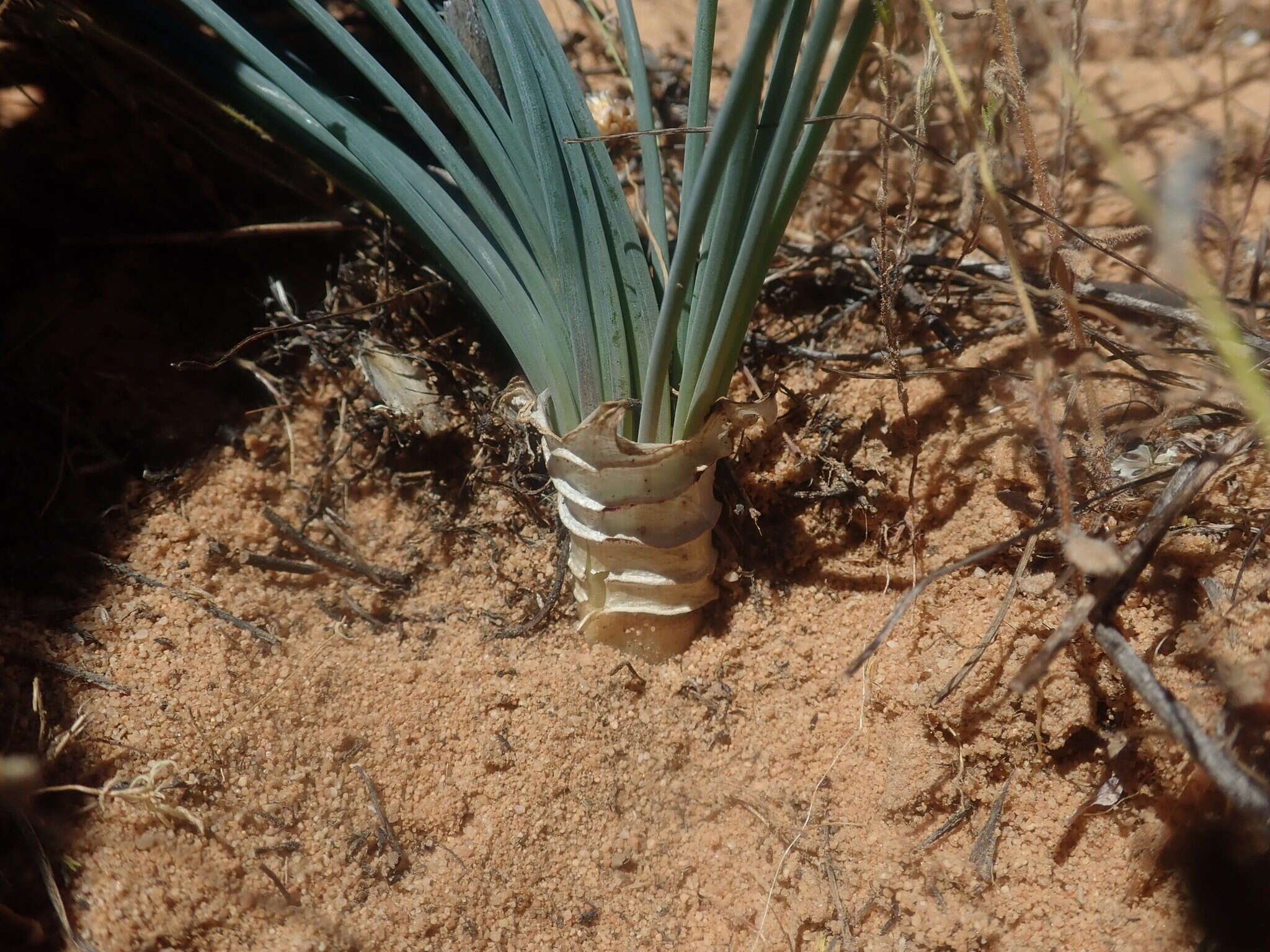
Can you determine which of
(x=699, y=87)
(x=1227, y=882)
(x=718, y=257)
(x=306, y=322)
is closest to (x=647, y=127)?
(x=699, y=87)

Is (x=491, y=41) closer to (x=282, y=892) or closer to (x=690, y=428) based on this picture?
(x=690, y=428)

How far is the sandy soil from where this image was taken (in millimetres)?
1009

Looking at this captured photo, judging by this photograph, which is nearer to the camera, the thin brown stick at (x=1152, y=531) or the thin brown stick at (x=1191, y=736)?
the thin brown stick at (x=1191, y=736)

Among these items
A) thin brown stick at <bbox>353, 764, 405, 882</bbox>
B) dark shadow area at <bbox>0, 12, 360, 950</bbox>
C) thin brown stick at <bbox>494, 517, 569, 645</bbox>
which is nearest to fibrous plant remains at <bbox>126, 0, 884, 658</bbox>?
thin brown stick at <bbox>494, 517, 569, 645</bbox>

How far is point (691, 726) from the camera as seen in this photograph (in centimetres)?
119

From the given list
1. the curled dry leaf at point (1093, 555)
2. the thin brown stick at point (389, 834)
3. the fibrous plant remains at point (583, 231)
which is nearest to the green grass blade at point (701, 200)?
the fibrous plant remains at point (583, 231)

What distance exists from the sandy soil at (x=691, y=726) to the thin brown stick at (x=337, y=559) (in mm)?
16

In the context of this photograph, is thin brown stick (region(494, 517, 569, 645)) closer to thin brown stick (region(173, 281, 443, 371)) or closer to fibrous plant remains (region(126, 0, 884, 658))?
fibrous plant remains (region(126, 0, 884, 658))

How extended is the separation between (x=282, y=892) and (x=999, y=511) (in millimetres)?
1011

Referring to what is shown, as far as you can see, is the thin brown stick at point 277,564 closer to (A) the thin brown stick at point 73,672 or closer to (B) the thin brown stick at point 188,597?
(B) the thin brown stick at point 188,597

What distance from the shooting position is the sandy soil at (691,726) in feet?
3.31

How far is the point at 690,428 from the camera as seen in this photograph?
1.04m

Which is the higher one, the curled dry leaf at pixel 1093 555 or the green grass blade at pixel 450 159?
the green grass blade at pixel 450 159

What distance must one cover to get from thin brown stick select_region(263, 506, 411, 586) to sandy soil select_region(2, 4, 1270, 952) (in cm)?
2
